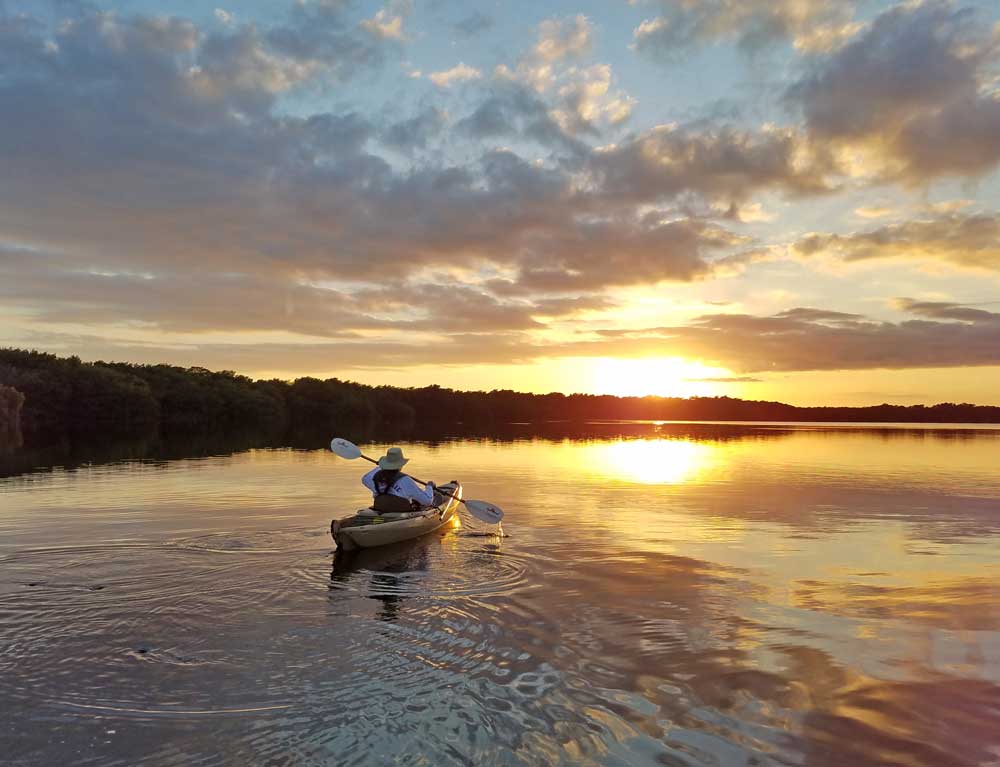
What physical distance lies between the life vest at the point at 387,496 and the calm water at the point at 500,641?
1.04 meters

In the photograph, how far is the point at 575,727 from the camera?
7180mm

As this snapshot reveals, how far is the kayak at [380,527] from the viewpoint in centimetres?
1584

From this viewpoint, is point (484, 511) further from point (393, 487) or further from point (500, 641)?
point (500, 641)

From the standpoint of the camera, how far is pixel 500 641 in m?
9.85

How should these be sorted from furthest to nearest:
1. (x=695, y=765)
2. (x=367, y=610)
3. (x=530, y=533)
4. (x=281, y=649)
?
(x=530, y=533) → (x=367, y=610) → (x=281, y=649) → (x=695, y=765)

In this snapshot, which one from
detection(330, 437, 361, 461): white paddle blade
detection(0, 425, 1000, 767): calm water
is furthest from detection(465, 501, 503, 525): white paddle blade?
detection(330, 437, 361, 461): white paddle blade

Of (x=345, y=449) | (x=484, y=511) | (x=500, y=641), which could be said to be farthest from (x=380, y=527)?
(x=500, y=641)

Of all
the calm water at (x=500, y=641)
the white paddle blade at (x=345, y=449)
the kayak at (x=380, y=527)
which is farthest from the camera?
the white paddle blade at (x=345, y=449)

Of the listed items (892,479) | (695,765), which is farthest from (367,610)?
(892,479)

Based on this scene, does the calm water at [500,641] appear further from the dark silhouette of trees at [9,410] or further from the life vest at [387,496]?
the dark silhouette of trees at [9,410]

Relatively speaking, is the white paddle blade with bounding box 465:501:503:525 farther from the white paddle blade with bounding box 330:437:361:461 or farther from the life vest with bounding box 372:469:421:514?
A: the white paddle blade with bounding box 330:437:361:461

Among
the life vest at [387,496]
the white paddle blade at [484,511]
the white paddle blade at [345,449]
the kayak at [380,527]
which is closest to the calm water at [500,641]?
the kayak at [380,527]

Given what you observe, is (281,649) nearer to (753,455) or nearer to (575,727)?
(575,727)

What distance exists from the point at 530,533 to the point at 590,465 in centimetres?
2582
